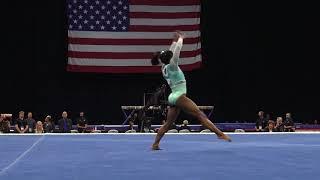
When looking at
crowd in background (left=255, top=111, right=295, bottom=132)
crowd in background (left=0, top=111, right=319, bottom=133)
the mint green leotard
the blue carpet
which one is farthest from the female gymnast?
crowd in background (left=255, top=111, right=295, bottom=132)

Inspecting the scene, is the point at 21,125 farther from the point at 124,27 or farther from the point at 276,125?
the point at 276,125

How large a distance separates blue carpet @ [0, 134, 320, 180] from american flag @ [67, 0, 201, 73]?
9844mm

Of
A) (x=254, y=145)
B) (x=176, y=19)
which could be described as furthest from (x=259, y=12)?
(x=254, y=145)

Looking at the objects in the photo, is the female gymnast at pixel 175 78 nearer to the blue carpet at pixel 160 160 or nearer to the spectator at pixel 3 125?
the blue carpet at pixel 160 160

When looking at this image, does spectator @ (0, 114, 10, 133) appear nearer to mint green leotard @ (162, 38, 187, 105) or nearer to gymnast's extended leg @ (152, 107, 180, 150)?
gymnast's extended leg @ (152, 107, 180, 150)

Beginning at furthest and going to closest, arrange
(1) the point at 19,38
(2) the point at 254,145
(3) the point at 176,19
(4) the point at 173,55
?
(1) the point at 19,38, (3) the point at 176,19, (2) the point at 254,145, (4) the point at 173,55

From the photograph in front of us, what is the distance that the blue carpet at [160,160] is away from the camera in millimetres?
4051

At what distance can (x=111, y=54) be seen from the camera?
16.8 meters

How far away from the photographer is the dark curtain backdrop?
18266mm

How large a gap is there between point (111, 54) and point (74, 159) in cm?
1189

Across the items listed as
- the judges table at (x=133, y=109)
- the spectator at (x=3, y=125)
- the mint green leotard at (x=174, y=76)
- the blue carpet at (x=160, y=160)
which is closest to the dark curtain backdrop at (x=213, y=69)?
the judges table at (x=133, y=109)

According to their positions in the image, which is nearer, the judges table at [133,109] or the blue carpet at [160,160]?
the blue carpet at [160,160]

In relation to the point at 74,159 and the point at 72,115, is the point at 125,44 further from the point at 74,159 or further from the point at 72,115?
the point at 74,159

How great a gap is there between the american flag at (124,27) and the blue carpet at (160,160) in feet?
32.3
